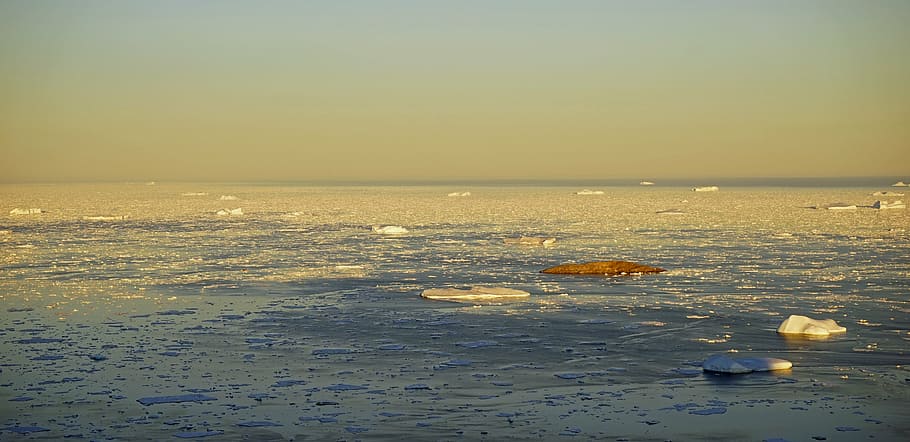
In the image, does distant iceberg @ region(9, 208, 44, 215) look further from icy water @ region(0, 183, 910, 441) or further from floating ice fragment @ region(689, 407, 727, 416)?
floating ice fragment @ region(689, 407, 727, 416)

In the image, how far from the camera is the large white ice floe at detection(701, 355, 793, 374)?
41.8ft

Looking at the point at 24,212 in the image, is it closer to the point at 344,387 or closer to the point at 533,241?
the point at 533,241

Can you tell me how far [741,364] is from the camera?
1282 centimetres

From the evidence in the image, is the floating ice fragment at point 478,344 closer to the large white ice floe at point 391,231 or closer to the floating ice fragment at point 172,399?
the floating ice fragment at point 172,399

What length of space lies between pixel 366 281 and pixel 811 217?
3393cm

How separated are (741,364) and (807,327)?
3.12m

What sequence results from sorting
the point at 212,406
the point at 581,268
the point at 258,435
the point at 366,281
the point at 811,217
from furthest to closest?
the point at 811,217 → the point at 581,268 → the point at 366,281 → the point at 212,406 → the point at 258,435

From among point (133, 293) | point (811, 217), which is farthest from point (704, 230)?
point (133, 293)

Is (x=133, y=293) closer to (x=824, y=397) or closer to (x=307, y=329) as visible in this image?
(x=307, y=329)

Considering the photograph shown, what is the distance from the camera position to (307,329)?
53.2 feet

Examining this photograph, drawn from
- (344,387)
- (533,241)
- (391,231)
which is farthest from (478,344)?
(391,231)

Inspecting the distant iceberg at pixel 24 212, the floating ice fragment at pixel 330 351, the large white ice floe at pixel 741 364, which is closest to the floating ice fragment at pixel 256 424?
the floating ice fragment at pixel 330 351

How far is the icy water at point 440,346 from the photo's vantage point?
413 inches

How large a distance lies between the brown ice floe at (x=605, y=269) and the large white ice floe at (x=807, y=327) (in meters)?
8.63
